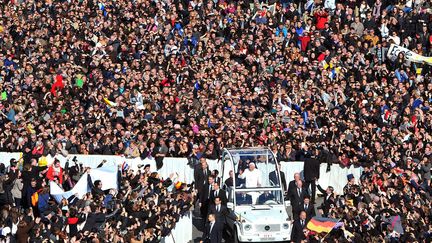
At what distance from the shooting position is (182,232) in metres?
34.7

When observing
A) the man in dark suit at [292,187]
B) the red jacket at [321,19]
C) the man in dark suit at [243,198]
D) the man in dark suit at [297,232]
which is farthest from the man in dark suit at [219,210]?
the red jacket at [321,19]

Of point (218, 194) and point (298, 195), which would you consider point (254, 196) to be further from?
point (298, 195)

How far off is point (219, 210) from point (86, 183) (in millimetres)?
4364

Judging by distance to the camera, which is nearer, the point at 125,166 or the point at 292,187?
the point at 292,187

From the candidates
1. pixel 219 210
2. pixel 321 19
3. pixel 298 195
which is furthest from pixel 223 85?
pixel 219 210

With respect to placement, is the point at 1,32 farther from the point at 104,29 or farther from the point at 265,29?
the point at 265,29

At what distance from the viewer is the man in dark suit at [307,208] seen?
35.6 m

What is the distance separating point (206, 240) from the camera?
115 ft

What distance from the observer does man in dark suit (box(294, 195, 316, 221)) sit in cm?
3563

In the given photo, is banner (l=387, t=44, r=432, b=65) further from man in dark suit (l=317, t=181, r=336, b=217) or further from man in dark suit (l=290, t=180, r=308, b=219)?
man in dark suit (l=290, t=180, r=308, b=219)

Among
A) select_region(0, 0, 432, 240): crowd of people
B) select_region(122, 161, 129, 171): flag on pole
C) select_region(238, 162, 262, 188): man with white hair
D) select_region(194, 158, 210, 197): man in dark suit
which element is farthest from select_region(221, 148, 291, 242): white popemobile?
select_region(122, 161, 129, 171): flag on pole

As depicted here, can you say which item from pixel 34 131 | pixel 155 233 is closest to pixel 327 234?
pixel 155 233

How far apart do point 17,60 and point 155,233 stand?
15990 mm

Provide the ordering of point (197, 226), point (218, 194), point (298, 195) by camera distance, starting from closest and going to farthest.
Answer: point (218, 194), point (298, 195), point (197, 226)
